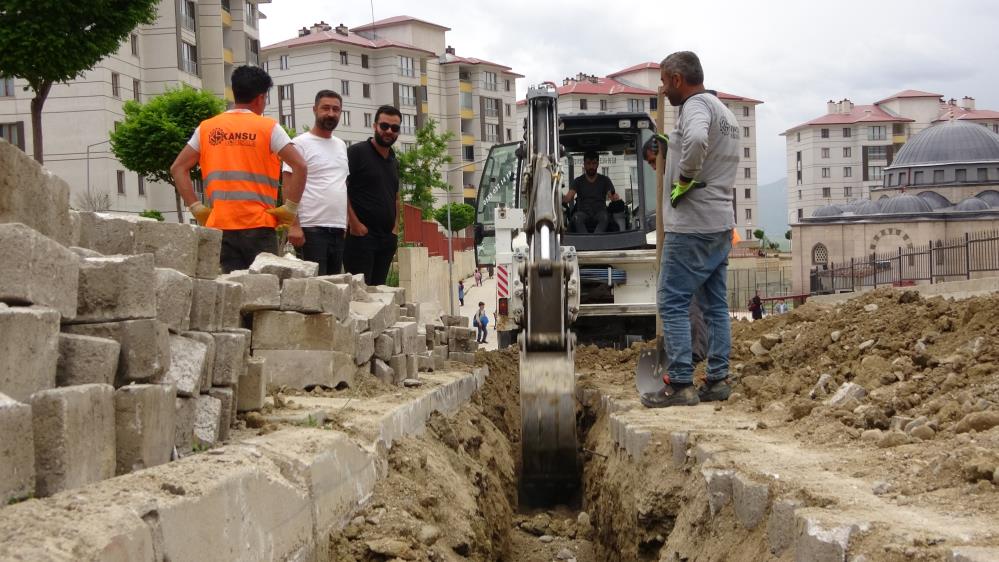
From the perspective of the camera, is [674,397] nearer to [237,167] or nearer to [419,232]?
[237,167]

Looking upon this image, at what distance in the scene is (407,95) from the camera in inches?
3024

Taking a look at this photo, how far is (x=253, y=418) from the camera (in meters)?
4.71

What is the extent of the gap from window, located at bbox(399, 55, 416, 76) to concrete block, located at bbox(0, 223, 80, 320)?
7357cm

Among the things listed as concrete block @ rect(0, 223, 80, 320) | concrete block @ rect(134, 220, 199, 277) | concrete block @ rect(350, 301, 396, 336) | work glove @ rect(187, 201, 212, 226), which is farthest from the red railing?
concrete block @ rect(0, 223, 80, 320)

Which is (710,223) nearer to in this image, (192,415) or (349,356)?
(349,356)

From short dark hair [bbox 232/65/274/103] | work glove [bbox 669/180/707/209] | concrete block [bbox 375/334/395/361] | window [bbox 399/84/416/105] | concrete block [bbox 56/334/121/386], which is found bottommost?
concrete block [bbox 375/334/395/361]

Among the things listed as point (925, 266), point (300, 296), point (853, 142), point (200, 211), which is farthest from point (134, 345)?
point (853, 142)

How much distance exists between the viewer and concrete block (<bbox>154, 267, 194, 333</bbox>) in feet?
13.2

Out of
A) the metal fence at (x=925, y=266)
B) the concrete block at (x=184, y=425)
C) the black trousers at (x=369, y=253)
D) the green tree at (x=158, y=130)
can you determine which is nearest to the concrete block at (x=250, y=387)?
the concrete block at (x=184, y=425)

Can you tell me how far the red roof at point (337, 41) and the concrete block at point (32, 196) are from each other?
68.7 meters

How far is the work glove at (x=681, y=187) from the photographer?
6582 mm

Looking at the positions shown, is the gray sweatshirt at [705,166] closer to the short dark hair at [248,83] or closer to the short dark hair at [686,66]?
the short dark hair at [686,66]

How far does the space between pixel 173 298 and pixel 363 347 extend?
8.77ft

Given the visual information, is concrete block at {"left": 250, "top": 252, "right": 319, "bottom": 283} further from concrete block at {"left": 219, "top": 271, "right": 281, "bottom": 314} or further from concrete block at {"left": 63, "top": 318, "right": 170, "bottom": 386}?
concrete block at {"left": 63, "top": 318, "right": 170, "bottom": 386}
